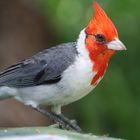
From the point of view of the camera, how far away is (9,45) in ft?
29.9

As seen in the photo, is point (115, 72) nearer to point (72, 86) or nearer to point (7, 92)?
point (7, 92)

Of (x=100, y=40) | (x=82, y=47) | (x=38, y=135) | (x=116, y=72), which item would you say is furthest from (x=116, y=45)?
(x=116, y=72)

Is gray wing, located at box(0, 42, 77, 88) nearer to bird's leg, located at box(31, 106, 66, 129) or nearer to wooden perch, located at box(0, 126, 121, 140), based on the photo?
bird's leg, located at box(31, 106, 66, 129)

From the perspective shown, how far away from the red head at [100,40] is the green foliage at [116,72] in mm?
1717

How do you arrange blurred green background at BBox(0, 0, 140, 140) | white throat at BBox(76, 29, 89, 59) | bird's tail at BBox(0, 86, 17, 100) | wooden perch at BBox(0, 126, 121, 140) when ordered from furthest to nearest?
blurred green background at BBox(0, 0, 140, 140)
bird's tail at BBox(0, 86, 17, 100)
white throat at BBox(76, 29, 89, 59)
wooden perch at BBox(0, 126, 121, 140)

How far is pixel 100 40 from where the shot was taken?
5617 mm


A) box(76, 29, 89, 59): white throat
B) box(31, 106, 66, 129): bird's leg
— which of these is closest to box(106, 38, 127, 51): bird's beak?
box(76, 29, 89, 59): white throat

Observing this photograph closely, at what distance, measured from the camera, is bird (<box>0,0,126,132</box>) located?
18.3 feet

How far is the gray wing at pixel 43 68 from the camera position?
577 cm

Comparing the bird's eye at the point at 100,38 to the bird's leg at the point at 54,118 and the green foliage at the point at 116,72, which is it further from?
the green foliage at the point at 116,72

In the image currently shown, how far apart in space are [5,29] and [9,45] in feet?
0.92

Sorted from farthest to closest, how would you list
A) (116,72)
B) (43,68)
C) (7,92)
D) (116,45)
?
1. (116,72)
2. (7,92)
3. (43,68)
4. (116,45)

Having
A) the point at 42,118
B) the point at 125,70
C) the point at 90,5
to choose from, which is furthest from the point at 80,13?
the point at 42,118

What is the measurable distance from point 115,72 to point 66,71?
201 cm
